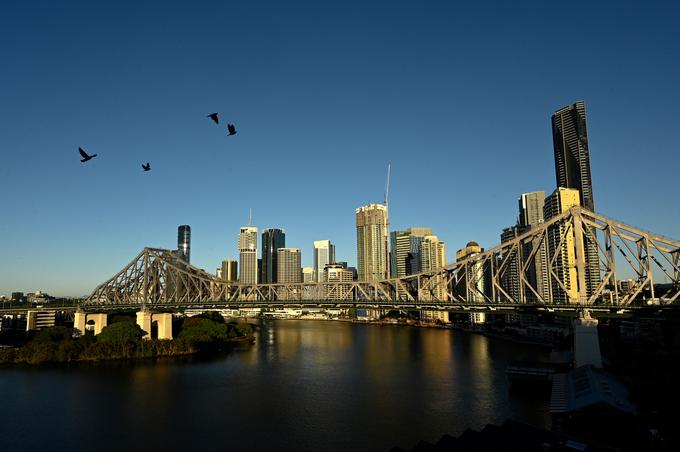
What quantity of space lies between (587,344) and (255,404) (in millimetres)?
28369

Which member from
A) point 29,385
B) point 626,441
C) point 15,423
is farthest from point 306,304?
point 626,441

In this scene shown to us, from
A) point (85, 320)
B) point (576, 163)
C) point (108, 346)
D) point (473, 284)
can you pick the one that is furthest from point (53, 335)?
point (576, 163)

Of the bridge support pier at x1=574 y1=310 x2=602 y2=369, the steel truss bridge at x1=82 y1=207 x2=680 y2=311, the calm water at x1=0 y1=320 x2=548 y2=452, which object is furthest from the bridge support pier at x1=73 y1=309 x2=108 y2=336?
the bridge support pier at x1=574 y1=310 x2=602 y2=369

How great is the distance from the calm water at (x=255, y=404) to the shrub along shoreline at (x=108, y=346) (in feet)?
15.5

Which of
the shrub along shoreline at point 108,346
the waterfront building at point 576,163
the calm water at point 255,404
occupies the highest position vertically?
the waterfront building at point 576,163

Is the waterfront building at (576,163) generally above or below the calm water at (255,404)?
above

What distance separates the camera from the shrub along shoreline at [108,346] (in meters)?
53.0

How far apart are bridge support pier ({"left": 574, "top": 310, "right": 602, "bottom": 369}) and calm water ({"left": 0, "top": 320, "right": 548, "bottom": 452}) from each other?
723 centimetres

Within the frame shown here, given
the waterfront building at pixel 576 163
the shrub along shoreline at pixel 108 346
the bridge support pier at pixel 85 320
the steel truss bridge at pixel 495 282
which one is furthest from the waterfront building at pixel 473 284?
the bridge support pier at pixel 85 320

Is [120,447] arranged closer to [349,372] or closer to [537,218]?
[349,372]

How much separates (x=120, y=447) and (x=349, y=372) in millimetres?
24413

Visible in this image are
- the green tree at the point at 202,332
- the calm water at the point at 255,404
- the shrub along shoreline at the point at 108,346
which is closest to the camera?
the calm water at the point at 255,404

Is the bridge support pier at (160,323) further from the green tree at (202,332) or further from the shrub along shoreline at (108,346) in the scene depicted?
the green tree at (202,332)

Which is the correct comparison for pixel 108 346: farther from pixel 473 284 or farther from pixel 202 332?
pixel 473 284
